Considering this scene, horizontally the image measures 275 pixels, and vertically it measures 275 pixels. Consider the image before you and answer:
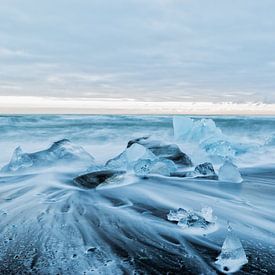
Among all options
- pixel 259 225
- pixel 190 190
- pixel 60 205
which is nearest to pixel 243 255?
pixel 259 225

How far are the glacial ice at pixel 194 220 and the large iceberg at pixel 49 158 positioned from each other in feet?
14.0

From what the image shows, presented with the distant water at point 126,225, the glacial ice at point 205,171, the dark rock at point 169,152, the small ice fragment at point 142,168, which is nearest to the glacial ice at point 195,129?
the dark rock at point 169,152

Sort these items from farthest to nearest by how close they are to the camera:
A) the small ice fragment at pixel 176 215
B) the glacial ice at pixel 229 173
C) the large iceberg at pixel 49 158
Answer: the large iceberg at pixel 49 158 → the glacial ice at pixel 229 173 → the small ice fragment at pixel 176 215

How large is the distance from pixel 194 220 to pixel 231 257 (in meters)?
0.81

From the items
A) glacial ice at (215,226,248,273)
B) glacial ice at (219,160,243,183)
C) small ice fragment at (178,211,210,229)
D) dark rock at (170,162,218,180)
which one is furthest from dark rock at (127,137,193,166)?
glacial ice at (215,226,248,273)

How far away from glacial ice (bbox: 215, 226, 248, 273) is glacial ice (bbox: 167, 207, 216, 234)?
1.83 feet

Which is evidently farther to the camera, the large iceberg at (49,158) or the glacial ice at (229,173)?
the large iceberg at (49,158)

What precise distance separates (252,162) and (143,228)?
20.3 ft

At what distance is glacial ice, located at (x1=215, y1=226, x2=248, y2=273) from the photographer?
2424 millimetres

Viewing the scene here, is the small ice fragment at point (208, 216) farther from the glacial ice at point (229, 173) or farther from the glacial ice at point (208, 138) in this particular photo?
the glacial ice at point (208, 138)

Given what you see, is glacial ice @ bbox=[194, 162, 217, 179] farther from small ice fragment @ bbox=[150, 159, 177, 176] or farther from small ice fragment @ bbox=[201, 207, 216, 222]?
small ice fragment @ bbox=[201, 207, 216, 222]

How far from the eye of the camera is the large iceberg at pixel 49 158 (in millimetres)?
6954

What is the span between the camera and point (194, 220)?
332 centimetres

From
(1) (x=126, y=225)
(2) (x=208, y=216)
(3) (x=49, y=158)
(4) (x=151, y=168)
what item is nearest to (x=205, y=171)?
(4) (x=151, y=168)
